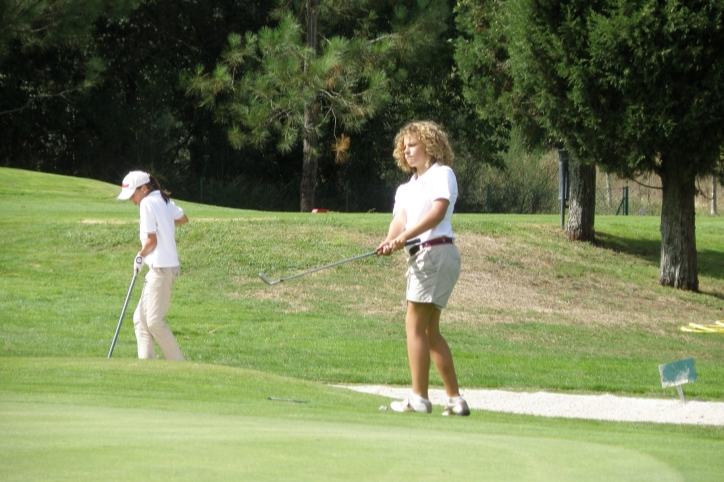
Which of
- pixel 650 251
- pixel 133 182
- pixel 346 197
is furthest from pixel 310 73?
pixel 133 182

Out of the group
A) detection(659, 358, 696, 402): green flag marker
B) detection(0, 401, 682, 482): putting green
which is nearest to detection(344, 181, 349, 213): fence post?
detection(659, 358, 696, 402): green flag marker

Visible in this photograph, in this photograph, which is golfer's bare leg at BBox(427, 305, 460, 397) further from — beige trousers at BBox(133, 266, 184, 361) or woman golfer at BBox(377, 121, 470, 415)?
beige trousers at BBox(133, 266, 184, 361)

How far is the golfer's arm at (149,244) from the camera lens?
9.24 m

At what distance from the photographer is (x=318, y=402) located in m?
7.44

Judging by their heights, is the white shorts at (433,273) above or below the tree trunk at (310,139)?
below

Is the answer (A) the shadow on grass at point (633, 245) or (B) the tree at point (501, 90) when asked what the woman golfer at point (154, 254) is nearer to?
(B) the tree at point (501, 90)

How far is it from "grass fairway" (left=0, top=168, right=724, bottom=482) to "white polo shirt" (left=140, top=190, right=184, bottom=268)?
0.98 m

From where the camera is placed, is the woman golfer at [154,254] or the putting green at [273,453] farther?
the woman golfer at [154,254]

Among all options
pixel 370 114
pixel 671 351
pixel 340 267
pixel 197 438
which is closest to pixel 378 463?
pixel 197 438

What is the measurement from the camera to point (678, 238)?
2066 cm

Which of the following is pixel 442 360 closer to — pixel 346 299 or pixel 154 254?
pixel 154 254

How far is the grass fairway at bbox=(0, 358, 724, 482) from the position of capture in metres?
3.87

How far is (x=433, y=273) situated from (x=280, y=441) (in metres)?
2.61

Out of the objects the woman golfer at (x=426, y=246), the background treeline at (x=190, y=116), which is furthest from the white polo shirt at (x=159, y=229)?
Answer: the background treeline at (x=190, y=116)
